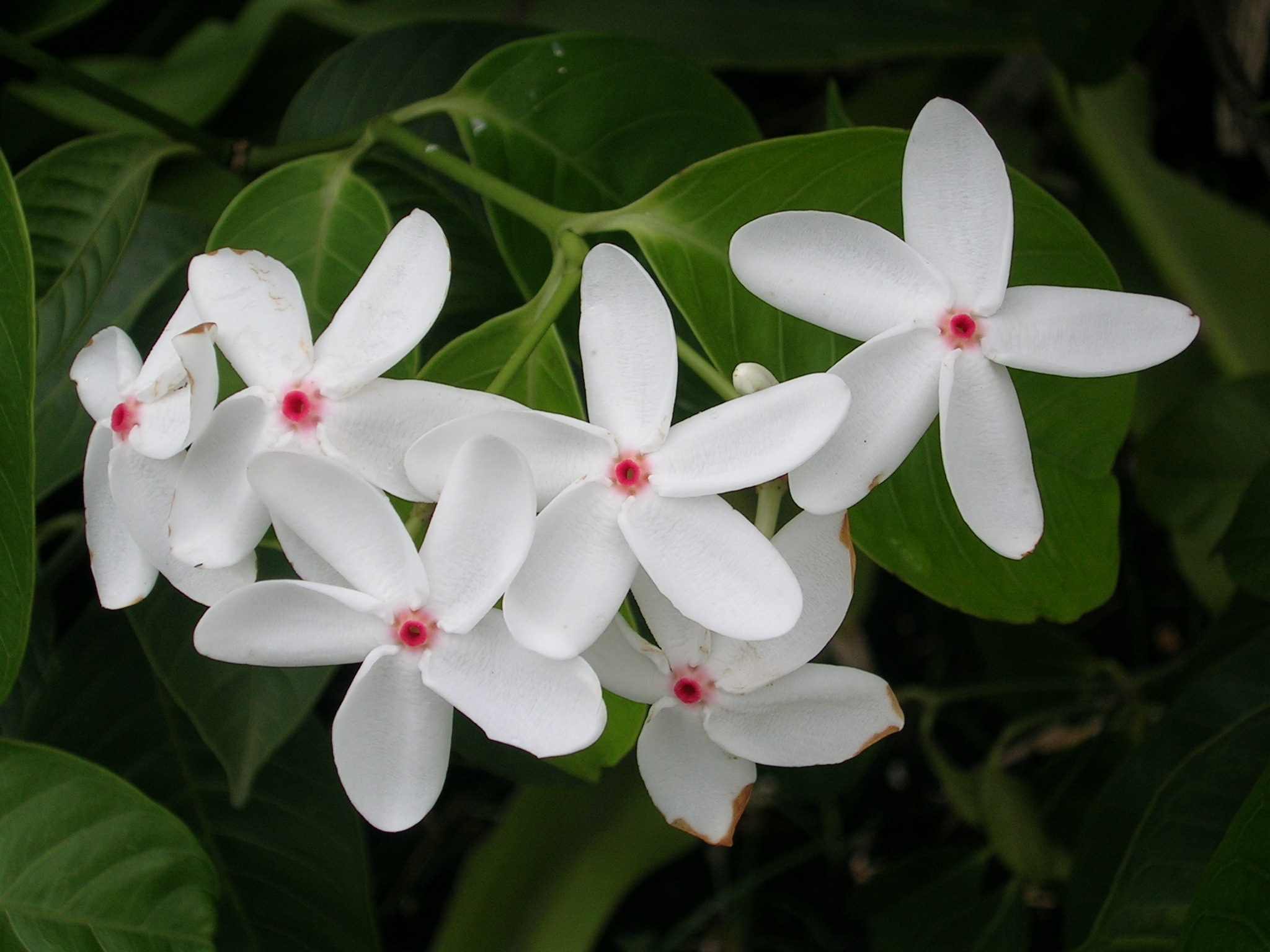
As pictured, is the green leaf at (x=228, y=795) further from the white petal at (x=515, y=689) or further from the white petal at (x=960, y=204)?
the white petal at (x=960, y=204)

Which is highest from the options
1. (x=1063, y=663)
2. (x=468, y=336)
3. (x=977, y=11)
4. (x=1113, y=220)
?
(x=977, y=11)

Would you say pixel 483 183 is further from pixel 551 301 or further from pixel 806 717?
pixel 806 717

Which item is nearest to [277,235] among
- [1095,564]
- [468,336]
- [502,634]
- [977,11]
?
[468,336]

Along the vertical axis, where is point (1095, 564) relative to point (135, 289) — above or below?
below

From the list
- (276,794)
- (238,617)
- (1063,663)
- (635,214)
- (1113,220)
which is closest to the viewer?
(238,617)

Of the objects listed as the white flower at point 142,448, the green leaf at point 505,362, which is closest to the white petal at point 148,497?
the white flower at point 142,448

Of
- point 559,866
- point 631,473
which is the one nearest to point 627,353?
point 631,473

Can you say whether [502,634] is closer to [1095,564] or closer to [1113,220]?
[1095,564]
